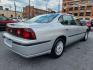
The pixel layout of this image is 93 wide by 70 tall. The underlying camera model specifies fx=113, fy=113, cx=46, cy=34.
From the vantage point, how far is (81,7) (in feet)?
198

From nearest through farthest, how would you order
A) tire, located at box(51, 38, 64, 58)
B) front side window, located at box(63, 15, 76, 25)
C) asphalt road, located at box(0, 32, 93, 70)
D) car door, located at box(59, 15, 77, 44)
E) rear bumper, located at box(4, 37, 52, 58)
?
rear bumper, located at box(4, 37, 52, 58) → asphalt road, located at box(0, 32, 93, 70) → tire, located at box(51, 38, 64, 58) → car door, located at box(59, 15, 77, 44) → front side window, located at box(63, 15, 76, 25)

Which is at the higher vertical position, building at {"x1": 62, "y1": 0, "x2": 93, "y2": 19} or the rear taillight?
building at {"x1": 62, "y1": 0, "x2": 93, "y2": 19}

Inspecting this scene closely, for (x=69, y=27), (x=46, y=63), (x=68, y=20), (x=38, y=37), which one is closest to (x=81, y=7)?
(x=68, y=20)

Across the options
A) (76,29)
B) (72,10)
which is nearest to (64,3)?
(72,10)

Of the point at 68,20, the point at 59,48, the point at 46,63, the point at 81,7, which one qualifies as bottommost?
the point at 46,63

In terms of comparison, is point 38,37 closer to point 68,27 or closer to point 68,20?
point 68,27

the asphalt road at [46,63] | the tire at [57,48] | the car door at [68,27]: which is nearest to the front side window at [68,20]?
the car door at [68,27]

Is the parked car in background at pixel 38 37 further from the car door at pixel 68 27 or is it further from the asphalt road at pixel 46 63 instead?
the asphalt road at pixel 46 63

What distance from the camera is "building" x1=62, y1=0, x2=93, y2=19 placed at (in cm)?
5806

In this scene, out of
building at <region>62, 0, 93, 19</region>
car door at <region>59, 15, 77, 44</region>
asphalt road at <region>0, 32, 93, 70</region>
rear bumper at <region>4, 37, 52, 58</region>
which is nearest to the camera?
rear bumper at <region>4, 37, 52, 58</region>

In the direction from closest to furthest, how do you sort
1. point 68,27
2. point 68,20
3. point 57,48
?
point 57,48
point 68,27
point 68,20

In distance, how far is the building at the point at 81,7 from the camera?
58.1 metres

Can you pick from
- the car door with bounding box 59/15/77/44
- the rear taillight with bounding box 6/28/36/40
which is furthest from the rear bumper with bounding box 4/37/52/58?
the car door with bounding box 59/15/77/44

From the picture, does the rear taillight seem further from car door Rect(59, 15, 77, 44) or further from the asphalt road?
car door Rect(59, 15, 77, 44)
